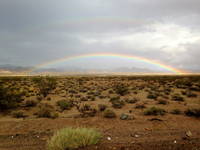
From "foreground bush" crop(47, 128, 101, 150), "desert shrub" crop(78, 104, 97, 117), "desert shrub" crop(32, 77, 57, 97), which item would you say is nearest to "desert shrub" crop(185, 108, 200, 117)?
"desert shrub" crop(78, 104, 97, 117)

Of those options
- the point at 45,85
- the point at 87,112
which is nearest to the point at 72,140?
the point at 87,112

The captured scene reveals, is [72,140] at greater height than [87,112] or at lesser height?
greater

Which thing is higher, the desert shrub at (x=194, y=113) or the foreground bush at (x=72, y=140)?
the foreground bush at (x=72, y=140)

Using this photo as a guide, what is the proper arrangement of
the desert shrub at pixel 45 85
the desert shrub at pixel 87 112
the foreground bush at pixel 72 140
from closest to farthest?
the foreground bush at pixel 72 140 → the desert shrub at pixel 87 112 → the desert shrub at pixel 45 85

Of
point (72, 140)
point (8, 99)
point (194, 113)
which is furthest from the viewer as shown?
point (8, 99)

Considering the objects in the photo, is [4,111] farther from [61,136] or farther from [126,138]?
[126,138]

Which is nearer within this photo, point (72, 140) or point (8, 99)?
point (72, 140)

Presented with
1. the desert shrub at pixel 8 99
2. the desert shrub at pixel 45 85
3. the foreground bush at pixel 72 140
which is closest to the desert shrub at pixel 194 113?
the foreground bush at pixel 72 140

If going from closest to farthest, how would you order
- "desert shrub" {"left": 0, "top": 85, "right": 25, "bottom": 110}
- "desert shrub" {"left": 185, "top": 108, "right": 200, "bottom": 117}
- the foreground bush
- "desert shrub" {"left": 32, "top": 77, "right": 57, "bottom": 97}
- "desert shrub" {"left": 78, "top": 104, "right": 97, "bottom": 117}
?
the foreground bush, "desert shrub" {"left": 185, "top": 108, "right": 200, "bottom": 117}, "desert shrub" {"left": 78, "top": 104, "right": 97, "bottom": 117}, "desert shrub" {"left": 0, "top": 85, "right": 25, "bottom": 110}, "desert shrub" {"left": 32, "top": 77, "right": 57, "bottom": 97}

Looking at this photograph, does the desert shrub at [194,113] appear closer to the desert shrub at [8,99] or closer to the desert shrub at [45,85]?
the desert shrub at [8,99]

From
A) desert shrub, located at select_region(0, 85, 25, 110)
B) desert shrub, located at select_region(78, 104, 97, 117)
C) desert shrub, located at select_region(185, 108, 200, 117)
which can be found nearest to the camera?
desert shrub, located at select_region(185, 108, 200, 117)

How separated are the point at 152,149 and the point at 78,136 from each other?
2709 millimetres

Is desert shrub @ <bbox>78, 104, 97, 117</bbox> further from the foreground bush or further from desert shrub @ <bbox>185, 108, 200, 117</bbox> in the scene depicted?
desert shrub @ <bbox>185, 108, 200, 117</bbox>

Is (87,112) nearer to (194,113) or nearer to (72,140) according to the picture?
(72,140)
